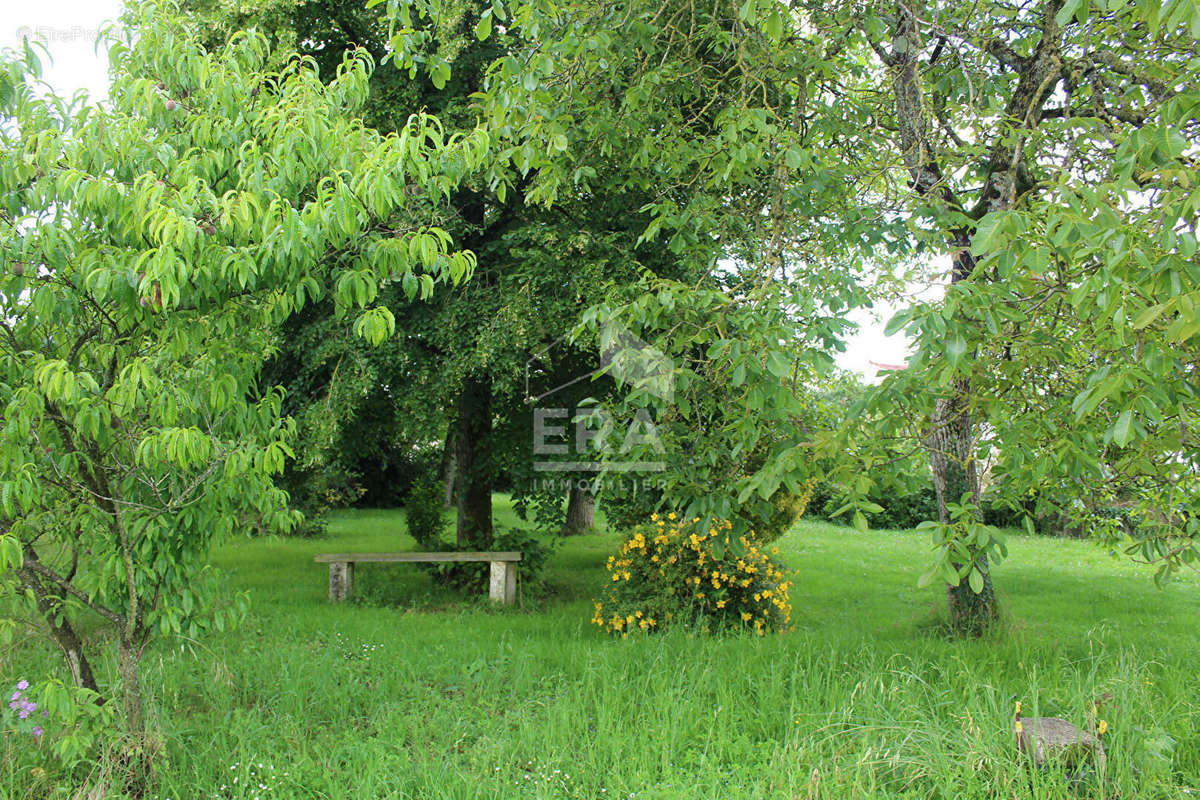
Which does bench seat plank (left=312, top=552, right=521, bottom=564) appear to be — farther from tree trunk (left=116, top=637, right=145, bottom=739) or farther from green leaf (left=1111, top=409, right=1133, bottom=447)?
green leaf (left=1111, top=409, right=1133, bottom=447)

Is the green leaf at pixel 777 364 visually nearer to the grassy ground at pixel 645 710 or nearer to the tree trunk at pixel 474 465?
the grassy ground at pixel 645 710

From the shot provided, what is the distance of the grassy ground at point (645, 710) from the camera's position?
3330 millimetres

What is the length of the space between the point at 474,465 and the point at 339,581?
1966 mm

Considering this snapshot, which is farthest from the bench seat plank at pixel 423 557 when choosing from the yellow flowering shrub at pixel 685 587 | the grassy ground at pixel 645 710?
the yellow flowering shrub at pixel 685 587

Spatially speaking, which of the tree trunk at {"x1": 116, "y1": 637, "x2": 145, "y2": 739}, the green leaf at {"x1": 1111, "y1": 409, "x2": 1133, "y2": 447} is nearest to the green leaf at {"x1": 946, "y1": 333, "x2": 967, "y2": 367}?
the green leaf at {"x1": 1111, "y1": 409, "x2": 1133, "y2": 447}

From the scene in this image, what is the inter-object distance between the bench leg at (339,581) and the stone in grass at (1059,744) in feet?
22.8

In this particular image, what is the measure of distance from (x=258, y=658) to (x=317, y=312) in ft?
12.9

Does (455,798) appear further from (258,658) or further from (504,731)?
(258,658)

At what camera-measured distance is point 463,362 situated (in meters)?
6.95

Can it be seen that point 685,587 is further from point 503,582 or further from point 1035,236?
point 1035,236

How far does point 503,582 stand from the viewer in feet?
27.6

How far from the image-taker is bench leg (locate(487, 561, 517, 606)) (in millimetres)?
8336

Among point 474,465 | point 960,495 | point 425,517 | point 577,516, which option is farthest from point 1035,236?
point 577,516

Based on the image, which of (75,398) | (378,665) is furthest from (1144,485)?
(75,398)
